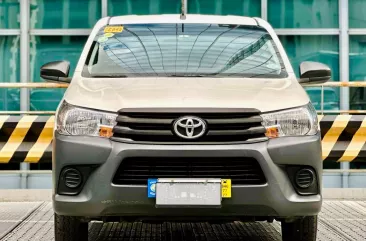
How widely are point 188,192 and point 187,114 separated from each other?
51 centimetres

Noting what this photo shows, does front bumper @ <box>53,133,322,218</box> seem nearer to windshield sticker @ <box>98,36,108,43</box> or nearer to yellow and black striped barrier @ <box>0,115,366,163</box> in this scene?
windshield sticker @ <box>98,36,108,43</box>

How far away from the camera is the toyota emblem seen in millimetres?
5262

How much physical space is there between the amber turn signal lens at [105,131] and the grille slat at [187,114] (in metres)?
0.03

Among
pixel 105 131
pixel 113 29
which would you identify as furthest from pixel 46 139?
pixel 105 131

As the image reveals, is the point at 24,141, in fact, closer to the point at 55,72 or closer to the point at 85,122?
the point at 55,72

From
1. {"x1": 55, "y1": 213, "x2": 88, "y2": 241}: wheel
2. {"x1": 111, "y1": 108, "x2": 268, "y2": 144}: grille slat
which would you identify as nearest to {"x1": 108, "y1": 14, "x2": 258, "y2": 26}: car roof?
{"x1": 111, "y1": 108, "x2": 268, "y2": 144}: grille slat

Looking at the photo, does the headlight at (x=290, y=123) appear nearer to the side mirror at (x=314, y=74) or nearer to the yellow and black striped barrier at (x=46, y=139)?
the side mirror at (x=314, y=74)

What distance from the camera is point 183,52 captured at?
21.5 feet

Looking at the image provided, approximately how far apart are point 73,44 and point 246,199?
8.74 metres

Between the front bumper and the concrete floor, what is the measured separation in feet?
5.73

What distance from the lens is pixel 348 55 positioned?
1351 centimetres

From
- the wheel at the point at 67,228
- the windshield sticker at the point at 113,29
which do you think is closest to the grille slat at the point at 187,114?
the wheel at the point at 67,228

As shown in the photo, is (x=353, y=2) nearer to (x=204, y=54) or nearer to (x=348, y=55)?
(x=348, y=55)

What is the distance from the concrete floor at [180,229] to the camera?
7.12m
